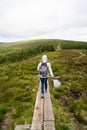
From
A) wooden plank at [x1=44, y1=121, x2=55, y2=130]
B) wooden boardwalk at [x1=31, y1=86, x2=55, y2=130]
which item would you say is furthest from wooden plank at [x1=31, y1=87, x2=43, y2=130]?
wooden plank at [x1=44, y1=121, x2=55, y2=130]

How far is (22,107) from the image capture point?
12734 mm

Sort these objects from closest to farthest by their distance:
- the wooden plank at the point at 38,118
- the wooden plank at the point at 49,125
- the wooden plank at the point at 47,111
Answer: the wooden plank at the point at 49,125, the wooden plank at the point at 38,118, the wooden plank at the point at 47,111

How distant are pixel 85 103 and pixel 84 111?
203cm

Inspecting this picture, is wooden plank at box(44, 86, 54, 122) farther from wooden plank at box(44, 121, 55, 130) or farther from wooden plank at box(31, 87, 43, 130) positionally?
wooden plank at box(44, 121, 55, 130)

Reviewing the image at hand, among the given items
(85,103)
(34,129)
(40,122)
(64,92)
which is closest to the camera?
(34,129)

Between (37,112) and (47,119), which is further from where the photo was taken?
(37,112)

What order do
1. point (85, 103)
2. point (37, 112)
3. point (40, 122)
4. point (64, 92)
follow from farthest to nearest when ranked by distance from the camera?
1. point (64, 92)
2. point (85, 103)
3. point (37, 112)
4. point (40, 122)

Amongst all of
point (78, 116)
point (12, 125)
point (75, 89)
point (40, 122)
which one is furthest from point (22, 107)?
point (75, 89)

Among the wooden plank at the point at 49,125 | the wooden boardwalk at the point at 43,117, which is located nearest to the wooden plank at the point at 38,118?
the wooden boardwalk at the point at 43,117

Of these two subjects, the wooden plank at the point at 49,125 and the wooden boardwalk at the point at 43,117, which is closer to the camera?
the wooden plank at the point at 49,125

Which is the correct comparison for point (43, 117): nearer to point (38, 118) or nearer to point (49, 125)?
point (38, 118)

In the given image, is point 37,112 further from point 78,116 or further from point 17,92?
point 17,92

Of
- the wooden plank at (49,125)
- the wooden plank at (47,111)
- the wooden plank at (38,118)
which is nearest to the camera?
the wooden plank at (49,125)

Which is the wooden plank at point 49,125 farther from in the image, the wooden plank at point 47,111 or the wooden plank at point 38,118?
the wooden plank at point 47,111
